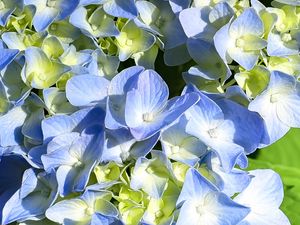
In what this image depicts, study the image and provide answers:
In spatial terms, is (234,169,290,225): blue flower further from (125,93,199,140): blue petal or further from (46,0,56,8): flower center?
(46,0,56,8): flower center

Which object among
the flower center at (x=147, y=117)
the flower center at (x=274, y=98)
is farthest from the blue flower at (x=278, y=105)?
the flower center at (x=147, y=117)

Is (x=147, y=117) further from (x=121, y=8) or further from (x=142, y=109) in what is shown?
(x=121, y=8)

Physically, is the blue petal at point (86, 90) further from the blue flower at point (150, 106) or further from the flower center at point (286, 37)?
the flower center at point (286, 37)

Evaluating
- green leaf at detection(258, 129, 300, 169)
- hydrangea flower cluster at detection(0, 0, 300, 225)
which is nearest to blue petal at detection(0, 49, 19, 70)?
hydrangea flower cluster at detection(0, 0, 300, 225)

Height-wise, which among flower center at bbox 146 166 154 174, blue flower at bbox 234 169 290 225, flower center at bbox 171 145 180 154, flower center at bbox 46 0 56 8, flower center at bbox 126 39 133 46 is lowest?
blue flower at bbox 234 169 290 225

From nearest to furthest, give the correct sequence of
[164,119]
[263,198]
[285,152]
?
[164,119] → [263,198] → [285,152]

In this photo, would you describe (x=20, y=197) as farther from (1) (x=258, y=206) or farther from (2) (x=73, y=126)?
(1) (x=258, y=206)

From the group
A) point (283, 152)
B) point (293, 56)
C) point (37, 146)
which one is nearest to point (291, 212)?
point (283, 152)

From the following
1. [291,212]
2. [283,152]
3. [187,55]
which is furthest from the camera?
[283,152]

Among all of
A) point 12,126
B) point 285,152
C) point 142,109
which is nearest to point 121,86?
point 142,109
